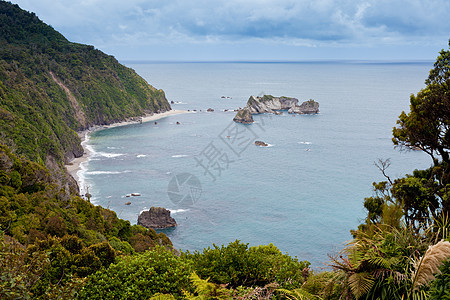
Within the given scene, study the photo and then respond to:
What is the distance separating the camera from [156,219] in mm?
49000

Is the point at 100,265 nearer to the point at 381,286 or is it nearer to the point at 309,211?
the point at 381,286

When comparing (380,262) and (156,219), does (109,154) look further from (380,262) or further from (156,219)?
(380,262)

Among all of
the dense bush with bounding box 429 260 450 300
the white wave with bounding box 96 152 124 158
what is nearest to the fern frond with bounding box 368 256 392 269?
the dense bush with bounding box 429 260 450 300

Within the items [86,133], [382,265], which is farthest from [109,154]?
[382,265]

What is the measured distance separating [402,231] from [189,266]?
20.1 feet

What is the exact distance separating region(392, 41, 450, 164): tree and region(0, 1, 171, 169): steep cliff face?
54099 millimetres

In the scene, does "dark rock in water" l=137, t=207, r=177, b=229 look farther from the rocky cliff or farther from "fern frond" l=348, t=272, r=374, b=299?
"fern frond" l=348, t=272, r=374, b=299

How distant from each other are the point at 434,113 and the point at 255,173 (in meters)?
55.6

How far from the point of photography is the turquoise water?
162ft

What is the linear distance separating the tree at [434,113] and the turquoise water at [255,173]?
6.70 m

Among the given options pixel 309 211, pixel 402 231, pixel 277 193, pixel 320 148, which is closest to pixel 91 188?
pixel 277 193

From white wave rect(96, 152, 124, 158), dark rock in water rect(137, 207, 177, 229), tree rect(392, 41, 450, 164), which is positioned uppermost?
tree rect(392, 41, 450, 164)

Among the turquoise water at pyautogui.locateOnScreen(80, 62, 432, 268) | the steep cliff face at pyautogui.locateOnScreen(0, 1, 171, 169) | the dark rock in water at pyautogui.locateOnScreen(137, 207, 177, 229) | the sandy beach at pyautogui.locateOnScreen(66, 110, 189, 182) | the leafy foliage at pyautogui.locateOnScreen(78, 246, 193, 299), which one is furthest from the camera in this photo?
the sandy beach at pyautogui.locateOnScreen(66, 110, 189, 182)

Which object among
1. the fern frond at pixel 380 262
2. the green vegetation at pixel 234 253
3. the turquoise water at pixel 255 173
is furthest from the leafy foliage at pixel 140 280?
the turquoise water at pixel 255 173
